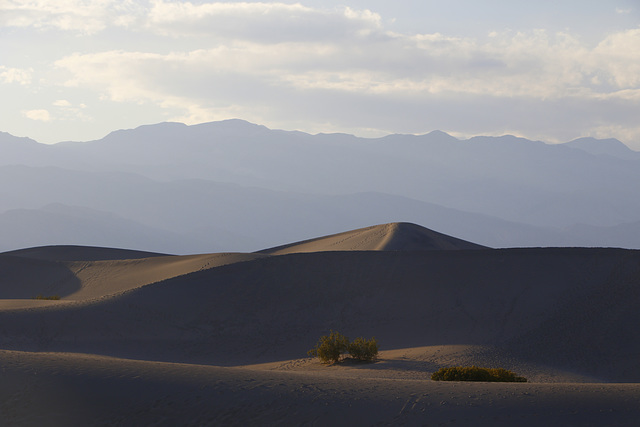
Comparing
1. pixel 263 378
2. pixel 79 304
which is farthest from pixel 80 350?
pixel 263 378

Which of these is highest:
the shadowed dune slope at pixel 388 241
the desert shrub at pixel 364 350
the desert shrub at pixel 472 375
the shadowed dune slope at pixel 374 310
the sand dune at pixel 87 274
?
the shadowed dune slope at pixel 388 241

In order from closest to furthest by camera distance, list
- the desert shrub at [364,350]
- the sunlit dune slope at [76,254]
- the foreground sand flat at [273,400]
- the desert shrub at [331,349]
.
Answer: the foreground sand flat at [273,400] < the desert shrub at [364,350] < the desert shrub at [331,349] < the sunlit dune slope at [76,254]

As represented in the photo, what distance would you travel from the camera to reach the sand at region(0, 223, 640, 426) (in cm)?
873

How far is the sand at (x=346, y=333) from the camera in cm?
873

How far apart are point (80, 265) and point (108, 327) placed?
19.4 m

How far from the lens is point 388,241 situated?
40.4m

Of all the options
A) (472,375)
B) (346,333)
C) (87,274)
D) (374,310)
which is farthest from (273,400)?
(87,274)

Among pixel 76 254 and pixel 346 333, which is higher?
pixel 76 254

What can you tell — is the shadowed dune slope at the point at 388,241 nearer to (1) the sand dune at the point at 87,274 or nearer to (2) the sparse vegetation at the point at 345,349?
(1) the sand dune at the point at 87,274

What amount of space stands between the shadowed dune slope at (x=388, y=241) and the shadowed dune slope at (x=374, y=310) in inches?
515

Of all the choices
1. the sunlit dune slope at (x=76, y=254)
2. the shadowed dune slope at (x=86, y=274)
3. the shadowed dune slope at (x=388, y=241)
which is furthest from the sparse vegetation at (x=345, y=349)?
the sunlit dune slope at (x=76, y=254)

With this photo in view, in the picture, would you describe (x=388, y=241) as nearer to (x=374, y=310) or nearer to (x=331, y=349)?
(x=374, y=310)

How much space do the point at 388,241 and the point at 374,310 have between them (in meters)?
18.1

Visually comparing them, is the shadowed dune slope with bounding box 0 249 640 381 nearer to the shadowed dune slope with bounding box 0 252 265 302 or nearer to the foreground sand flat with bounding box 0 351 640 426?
the shadowed dune slope with bounding box 0 252 265 302
